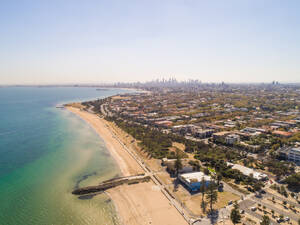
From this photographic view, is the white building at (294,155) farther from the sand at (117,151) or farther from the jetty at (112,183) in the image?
the sand at (117,151)

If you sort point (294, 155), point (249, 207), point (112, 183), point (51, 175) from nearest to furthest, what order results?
1. point (249, 207)
2. point (112, 183)
3. point (51, 175)
4. point (294, 155)

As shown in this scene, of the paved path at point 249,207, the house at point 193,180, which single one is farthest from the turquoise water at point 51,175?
the paved path at point 249,207

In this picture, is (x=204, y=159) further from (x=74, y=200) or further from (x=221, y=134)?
(x=74, y=200)

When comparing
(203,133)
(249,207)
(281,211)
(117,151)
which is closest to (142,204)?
(249,207)

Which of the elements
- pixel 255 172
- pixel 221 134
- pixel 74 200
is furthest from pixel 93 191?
pixel 221 134

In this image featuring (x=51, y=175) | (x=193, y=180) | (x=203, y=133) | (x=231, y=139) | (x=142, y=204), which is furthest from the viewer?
(x=203, y=133)

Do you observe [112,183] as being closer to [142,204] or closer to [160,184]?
[142,204]
